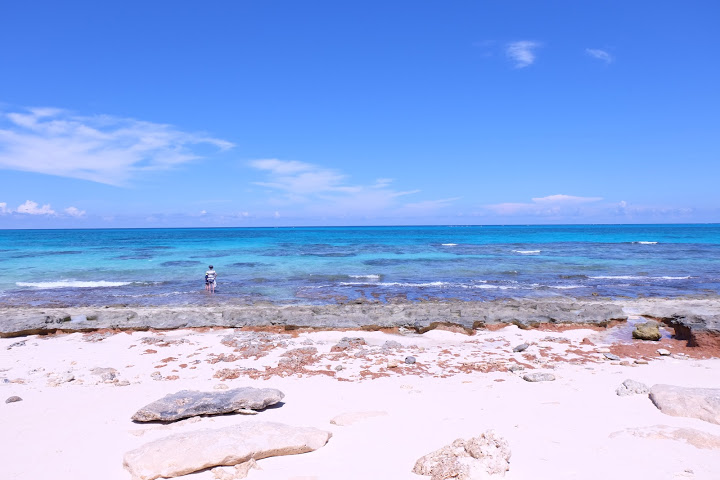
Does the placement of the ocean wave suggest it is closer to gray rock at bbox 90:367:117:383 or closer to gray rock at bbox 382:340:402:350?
gray rock at bbox 382:340:402:350

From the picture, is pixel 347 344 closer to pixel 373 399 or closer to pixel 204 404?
pixel 373 399

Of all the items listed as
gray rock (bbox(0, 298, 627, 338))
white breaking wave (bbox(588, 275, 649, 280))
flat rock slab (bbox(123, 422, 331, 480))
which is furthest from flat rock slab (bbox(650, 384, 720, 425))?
white breaking wave (bbox(588, 275, 649, 280))

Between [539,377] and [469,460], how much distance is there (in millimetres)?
3787

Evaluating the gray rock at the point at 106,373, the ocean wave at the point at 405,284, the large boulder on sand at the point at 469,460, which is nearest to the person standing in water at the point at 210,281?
the ocean wave at the point at 405,284

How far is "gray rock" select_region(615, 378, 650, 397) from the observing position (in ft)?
21.7

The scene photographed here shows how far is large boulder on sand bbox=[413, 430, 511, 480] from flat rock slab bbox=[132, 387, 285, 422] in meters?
2.69

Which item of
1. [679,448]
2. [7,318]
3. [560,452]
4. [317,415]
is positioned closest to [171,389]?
[317,415]

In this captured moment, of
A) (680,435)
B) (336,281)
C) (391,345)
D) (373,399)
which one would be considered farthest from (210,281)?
(680,435)

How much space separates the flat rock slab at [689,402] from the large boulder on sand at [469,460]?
3.14 meters

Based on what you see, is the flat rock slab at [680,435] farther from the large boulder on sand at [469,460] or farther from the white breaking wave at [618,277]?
the white breaking wave at [618,277]

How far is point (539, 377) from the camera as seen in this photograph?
7.54m

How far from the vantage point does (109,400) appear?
21.8 feet

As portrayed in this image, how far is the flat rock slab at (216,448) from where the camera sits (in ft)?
14.7

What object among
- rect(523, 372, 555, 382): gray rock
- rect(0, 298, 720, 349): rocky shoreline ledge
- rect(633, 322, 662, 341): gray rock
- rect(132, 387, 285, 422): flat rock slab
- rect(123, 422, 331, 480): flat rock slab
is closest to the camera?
rect(123, 422, 331, 480): flat rock slab
